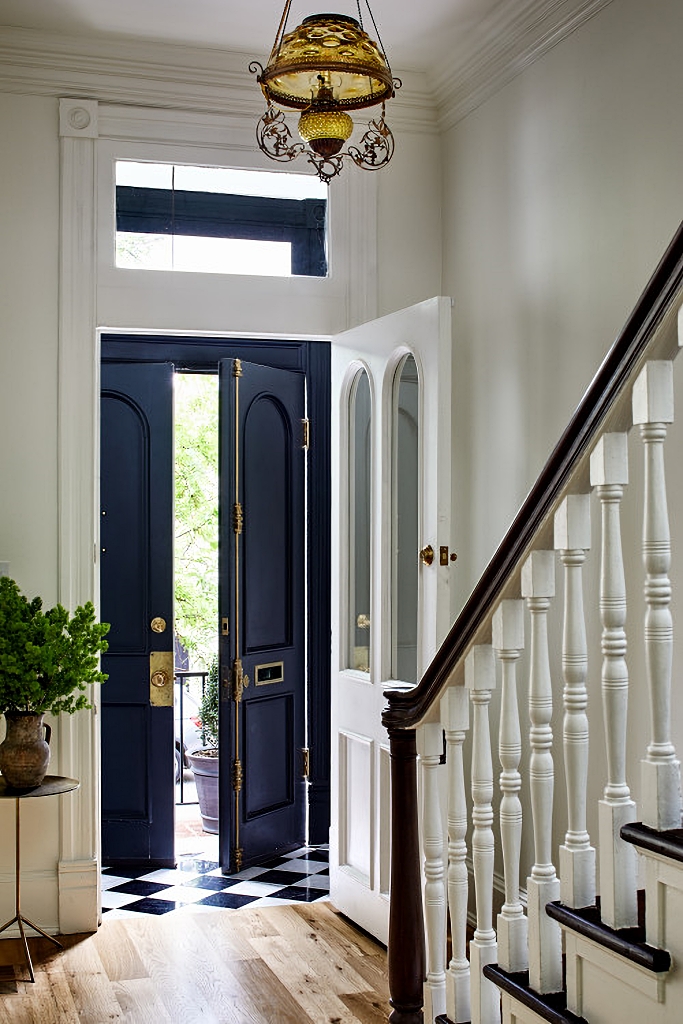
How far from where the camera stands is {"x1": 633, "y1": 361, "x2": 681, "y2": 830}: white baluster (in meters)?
2.02

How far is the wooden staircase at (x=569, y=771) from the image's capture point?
2029mm

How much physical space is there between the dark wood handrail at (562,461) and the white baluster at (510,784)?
59 millimetres

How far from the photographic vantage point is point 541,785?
7.72 ft

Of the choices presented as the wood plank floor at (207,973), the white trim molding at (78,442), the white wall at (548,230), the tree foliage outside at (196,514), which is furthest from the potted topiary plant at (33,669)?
the tree foliage outside at (196,514)

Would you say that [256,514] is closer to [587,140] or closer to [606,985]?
[587,140]

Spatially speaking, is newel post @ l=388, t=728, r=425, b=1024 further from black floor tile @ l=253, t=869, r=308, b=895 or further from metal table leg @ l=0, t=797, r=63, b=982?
black floor tile @ l=253, t=869, r=308, b=895

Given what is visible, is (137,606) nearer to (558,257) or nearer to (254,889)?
(254,889)

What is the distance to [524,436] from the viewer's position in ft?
13.9

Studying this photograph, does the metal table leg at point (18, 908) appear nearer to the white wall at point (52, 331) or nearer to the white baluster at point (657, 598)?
the white wall at point (52, 331)

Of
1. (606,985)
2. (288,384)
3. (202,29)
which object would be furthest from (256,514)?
(606,985)

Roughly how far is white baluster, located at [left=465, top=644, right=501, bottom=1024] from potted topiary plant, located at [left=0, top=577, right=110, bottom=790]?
1.97 m

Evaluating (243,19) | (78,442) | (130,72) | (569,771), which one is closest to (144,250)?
(130,72)

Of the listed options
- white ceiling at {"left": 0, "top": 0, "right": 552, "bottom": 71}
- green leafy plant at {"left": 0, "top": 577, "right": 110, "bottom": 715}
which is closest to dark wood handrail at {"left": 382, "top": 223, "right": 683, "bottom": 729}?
green leafy plant at {"left": 0, "top": 577, "right": 110, "bottom": 715}

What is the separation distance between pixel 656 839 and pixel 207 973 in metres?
2.55
